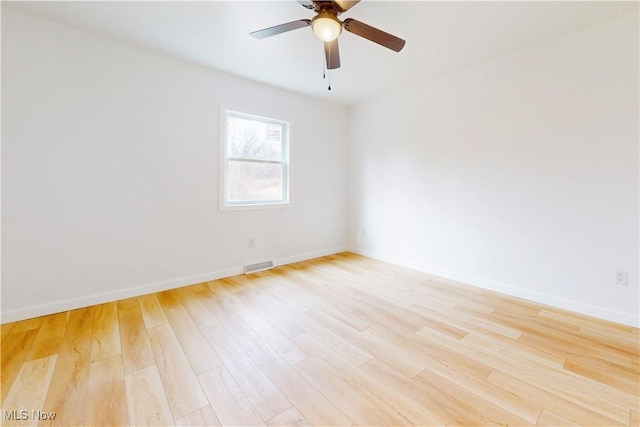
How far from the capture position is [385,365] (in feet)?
5.53

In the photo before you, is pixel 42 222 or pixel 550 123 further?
pixel 550 123

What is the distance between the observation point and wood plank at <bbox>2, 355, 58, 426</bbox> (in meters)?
1.31

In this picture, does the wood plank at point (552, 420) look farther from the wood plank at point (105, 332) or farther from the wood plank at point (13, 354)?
the wood plank at point (13, 354)

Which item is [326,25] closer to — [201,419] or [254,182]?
[254,182]

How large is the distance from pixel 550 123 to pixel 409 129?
5.05 feet

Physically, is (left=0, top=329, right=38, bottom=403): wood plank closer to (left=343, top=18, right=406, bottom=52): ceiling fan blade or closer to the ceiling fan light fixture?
the ceiling fan light fixture

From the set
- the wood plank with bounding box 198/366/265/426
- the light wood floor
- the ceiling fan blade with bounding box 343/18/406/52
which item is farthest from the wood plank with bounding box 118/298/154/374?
the ceiling fan blade with bounding box 343/18/406/52

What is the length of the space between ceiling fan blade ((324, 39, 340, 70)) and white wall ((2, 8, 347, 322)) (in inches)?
64.7

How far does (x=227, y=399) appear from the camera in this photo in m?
1.41

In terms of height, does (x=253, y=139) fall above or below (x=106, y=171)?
above

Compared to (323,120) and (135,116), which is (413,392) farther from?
(323,120)

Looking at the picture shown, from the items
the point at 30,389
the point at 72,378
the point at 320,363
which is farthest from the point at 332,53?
the point at 30,389

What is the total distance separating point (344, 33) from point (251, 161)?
1891mm

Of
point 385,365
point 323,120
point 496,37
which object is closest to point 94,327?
point 385,365
